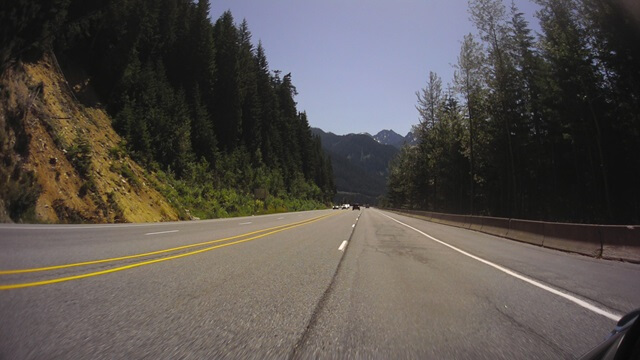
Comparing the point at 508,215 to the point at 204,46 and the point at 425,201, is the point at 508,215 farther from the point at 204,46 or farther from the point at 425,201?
the point at 204,46

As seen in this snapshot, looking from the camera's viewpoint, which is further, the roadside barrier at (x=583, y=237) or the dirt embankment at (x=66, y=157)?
the dirt embankment at (x=66, y=157)

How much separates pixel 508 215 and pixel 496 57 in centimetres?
1859

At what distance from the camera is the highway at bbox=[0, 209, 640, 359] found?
3.22 meters

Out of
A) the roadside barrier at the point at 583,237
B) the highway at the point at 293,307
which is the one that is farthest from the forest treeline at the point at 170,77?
the roadside barrier at the point at 583,237

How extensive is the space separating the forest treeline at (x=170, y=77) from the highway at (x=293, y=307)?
18.6 m

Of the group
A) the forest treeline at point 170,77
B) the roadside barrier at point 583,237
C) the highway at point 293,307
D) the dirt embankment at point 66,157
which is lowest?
the highway at point 293,307

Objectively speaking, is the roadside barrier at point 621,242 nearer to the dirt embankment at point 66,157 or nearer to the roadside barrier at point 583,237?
the roadside barrier at point 583,237

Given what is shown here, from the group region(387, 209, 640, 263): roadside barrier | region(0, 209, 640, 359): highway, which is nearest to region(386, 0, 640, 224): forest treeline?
region(387, 209, 640, 263): roadside barrier

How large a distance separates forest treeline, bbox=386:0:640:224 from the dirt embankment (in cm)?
3133

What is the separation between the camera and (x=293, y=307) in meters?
4.54

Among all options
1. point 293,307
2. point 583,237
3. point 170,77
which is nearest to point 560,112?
point 583,237

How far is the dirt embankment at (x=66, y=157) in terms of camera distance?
1934cm

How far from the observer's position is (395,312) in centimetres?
452

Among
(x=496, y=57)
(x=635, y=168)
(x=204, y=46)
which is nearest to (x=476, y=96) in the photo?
(x=496, y=57)
